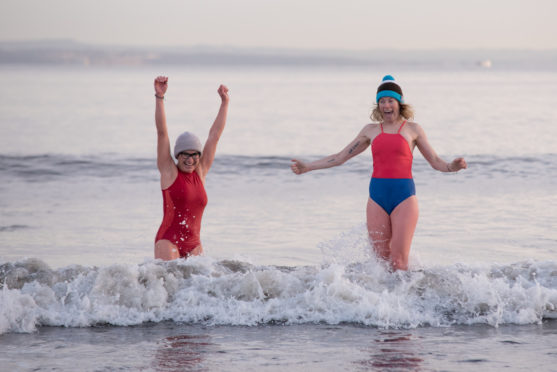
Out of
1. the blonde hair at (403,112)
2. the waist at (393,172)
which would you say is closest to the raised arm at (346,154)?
the blonde hair at (403,112)

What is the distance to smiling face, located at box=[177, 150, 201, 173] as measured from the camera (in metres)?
7.63

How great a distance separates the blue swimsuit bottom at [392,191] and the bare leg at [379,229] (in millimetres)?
65

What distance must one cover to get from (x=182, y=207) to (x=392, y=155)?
6.93 ft

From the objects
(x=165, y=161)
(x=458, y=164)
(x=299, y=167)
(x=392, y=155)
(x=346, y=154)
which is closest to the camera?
(x=458, y=164)

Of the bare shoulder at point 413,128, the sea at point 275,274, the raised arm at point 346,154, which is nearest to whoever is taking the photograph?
the sea at point 275,274

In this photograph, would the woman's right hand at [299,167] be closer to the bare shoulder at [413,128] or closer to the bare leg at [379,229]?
the bare leg at [379,229]

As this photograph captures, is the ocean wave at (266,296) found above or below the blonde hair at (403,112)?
below

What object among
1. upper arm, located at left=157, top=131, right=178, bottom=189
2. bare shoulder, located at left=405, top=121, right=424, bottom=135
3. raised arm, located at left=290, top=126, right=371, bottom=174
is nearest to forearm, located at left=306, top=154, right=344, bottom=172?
raised arm, located at left=290, top=126, right=371, bottom=174

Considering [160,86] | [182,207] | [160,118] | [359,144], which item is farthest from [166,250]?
[359,144]

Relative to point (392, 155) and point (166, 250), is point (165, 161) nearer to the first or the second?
point (166, 250)

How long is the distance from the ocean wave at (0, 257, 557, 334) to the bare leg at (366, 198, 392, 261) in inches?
9.9

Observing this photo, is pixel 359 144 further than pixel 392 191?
Yes

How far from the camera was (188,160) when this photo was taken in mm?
7637

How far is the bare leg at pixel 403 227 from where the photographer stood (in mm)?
7707
